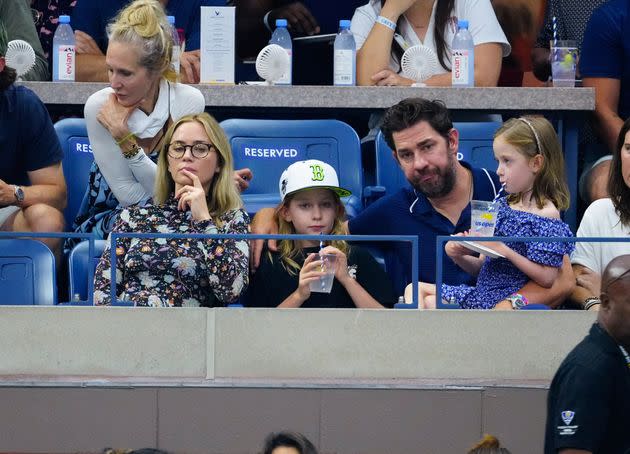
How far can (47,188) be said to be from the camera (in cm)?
683

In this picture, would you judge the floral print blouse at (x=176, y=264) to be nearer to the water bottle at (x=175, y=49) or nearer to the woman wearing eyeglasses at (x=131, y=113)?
the woman wearing eyeglasses at (x=131, y=113)

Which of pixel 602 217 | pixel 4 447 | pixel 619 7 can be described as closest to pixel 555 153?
pixel 602 217

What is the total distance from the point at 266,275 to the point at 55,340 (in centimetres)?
93

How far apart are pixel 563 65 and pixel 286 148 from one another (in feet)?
5.48

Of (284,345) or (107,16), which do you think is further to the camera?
(107,16)

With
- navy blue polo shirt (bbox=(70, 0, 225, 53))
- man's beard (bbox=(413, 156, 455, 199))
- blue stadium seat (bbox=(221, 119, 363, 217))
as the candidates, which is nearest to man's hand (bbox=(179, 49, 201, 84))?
navy blue polo shirt (bbox=(70, 0, 225, 53))

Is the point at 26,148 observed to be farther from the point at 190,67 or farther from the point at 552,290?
the point at 552,290

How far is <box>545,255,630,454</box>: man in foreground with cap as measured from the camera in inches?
182

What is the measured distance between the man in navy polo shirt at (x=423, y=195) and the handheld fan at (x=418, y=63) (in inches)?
49.3

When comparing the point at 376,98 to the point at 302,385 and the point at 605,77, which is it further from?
the point at 302,385

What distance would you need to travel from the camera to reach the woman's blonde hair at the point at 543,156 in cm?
654

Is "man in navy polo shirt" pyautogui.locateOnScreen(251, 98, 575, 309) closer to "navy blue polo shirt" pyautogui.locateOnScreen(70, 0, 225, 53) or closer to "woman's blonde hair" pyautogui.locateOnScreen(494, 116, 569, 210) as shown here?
"woman's blonde hair" pyautogui.locateOnScreen(494, 116, 569, 210)

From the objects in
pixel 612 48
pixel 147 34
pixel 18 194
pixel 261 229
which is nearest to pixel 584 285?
pixel 261 229

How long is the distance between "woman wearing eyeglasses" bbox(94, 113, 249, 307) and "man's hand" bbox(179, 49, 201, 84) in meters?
1.64
